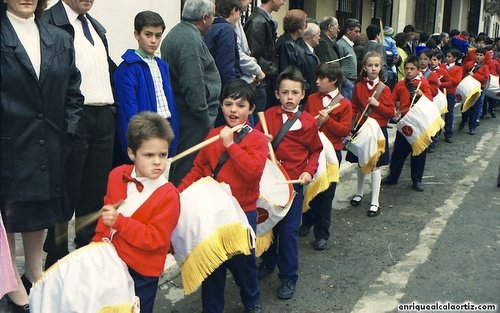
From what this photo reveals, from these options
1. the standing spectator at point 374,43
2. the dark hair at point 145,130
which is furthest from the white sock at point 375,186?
the dark hair at point 145,130

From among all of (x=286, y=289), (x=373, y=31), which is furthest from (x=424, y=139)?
(x=373, y=31)

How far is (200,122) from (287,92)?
1034 millimetres

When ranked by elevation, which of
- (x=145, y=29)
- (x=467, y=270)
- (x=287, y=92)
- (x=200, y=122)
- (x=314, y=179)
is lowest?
(x=467, y=270)

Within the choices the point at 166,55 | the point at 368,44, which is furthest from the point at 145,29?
the point at 368,44

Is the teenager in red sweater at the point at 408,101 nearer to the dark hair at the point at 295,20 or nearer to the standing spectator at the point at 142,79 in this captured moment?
the dark hair at the point at 295,20

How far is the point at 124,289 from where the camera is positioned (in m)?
2.55

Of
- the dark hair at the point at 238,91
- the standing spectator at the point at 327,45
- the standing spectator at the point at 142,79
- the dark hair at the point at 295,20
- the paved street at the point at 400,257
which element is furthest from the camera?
the standing spectator at the point at 327,45

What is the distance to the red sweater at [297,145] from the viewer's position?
4.10m

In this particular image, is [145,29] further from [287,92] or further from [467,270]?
[467,270]

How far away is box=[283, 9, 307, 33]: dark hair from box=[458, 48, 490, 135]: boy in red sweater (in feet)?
17.1

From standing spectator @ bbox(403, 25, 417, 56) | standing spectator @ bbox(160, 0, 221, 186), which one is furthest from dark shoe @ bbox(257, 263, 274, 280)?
standing spectator @ bbox(403, 25, 417, 56)

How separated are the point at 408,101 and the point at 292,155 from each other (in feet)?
9.13

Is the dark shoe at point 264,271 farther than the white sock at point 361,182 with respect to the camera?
No

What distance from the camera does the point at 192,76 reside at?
4570 mm
